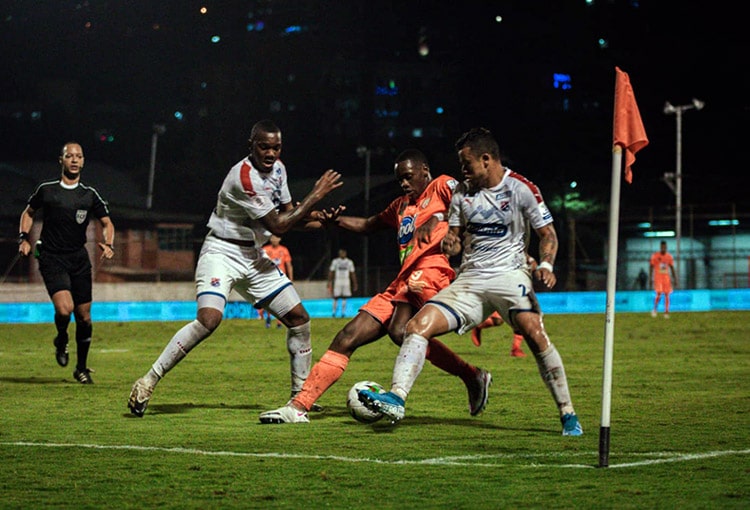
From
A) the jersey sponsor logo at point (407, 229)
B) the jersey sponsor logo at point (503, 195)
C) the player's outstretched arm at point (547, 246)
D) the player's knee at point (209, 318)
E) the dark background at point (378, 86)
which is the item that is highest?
the dark background at point (378, 86)

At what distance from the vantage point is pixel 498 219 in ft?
28.4

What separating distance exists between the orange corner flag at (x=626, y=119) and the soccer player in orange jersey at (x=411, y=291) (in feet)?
8.45

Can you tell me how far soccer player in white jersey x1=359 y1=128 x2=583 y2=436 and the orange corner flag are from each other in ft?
4.50

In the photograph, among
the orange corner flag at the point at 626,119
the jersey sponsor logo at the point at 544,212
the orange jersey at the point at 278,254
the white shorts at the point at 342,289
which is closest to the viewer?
the orange corner flag at the point at 626,119

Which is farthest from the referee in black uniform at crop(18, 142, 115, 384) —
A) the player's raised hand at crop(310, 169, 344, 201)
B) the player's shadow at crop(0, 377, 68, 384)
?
the player's raised hand at crop(310, 169, 344, 201)

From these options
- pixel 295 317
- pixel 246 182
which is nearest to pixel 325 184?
pixel 246 182

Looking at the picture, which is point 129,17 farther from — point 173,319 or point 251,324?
point 251,324

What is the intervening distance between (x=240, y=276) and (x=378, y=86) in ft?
199

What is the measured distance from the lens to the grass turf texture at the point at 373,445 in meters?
6.17

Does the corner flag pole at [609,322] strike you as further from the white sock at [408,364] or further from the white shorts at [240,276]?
the white shorts at [240,276]

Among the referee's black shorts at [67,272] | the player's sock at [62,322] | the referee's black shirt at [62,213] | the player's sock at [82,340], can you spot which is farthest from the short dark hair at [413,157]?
the player's sock at [82,340]

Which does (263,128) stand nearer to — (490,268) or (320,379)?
(320,379)

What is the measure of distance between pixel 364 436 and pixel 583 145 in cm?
6325

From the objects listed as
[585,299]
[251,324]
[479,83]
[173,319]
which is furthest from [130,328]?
[479,83]
